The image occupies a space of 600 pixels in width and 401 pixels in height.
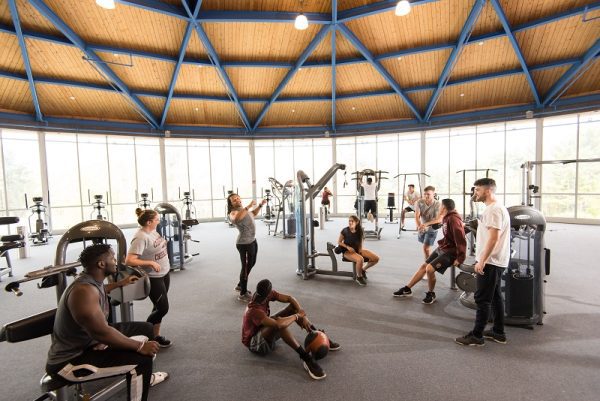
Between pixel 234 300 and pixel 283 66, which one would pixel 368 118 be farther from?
pixel 234 300

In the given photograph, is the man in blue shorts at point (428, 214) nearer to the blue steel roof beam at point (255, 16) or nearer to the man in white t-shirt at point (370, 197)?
the man in white t-shirt at point (370, 197)

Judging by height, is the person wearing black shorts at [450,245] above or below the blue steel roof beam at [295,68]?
below

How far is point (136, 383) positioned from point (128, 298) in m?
0.74

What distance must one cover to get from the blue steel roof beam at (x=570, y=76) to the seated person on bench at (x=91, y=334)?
12726 mm

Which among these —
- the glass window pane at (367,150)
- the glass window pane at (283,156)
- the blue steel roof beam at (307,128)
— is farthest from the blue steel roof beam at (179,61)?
the glass window pane at (367,150)

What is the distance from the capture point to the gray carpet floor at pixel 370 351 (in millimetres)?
2516

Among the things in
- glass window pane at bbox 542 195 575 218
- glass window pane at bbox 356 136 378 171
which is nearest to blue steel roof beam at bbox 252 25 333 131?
glass window pane at bbox 356 136 378 171

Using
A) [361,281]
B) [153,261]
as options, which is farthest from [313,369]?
[361,281]

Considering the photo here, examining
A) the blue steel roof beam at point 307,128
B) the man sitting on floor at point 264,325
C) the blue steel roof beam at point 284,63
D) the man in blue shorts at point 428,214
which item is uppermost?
the blue steel roof beam at point 284,63

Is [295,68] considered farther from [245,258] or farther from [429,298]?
[429,298]

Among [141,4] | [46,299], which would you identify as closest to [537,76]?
[141,4]

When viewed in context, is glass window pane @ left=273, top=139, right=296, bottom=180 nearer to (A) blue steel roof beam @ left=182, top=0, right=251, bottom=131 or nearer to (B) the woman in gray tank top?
(A) blue steel roof beam @ left=182, top=0, right=251, bottom=131

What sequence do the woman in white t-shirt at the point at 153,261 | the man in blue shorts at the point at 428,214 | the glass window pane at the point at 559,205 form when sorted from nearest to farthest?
1. the woman in white t-shirt at the point at 153,261
2. the man in blue shorts at the point at 428,214
3. the glass window pane at the point at 559,205

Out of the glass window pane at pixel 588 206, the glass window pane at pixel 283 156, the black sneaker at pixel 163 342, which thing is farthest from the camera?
the glass window pane at pixel 283 156
